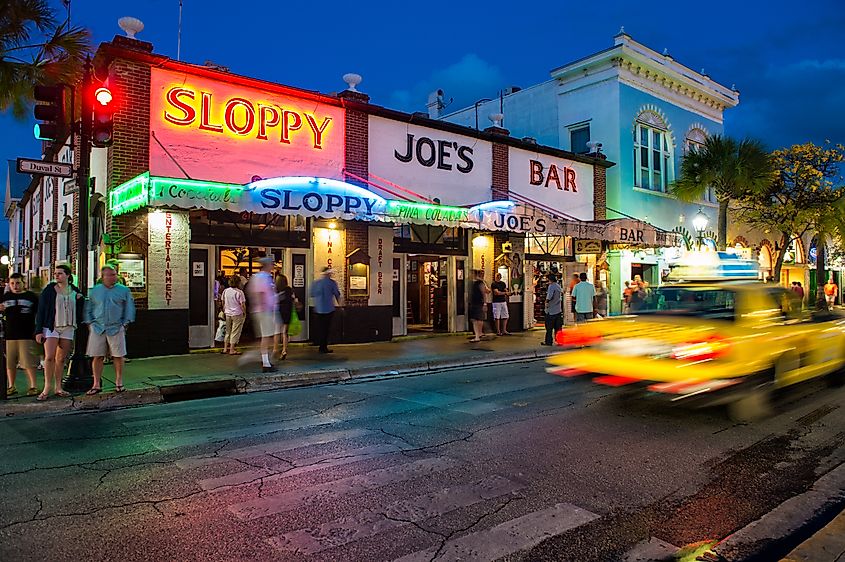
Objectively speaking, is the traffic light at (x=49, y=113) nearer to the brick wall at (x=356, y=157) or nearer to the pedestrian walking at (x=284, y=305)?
the pedestrian walking at (x=284, y=305)

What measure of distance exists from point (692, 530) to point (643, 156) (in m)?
21.2

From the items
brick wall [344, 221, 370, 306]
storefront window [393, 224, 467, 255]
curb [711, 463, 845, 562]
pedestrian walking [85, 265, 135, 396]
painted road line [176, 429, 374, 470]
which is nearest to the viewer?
curb [711, 463, 845, 562]

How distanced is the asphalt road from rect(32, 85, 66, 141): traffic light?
435cm

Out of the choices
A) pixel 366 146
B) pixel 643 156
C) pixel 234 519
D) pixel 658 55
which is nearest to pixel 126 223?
pixel 366 146

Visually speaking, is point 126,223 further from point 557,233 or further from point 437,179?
point 557,233

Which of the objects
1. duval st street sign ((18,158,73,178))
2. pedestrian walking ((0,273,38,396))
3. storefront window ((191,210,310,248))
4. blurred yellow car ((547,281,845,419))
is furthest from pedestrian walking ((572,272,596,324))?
pedestrian walking ((0,273,38,396))

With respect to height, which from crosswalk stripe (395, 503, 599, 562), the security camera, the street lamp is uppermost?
the security camera

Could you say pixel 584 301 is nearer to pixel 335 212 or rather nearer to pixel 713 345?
pixel 335 212

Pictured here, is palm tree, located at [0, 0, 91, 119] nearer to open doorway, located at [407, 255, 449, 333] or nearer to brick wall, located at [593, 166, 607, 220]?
open doorway, located at [407, 255, 449, 333]

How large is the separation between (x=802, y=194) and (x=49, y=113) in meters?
26.8

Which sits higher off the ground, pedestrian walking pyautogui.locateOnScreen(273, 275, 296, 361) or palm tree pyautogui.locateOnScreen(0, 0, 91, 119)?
palm tree pyautogui.locateOnScreen(0, 0, 91, 119)

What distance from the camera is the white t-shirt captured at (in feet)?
40.2

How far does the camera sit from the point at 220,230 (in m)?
13.2

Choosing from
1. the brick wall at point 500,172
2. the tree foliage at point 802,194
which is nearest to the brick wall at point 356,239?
the brick wall at point 500,172
